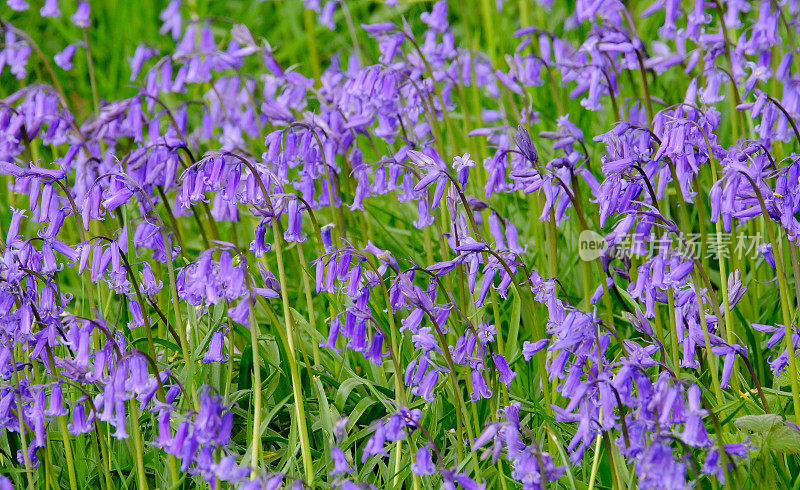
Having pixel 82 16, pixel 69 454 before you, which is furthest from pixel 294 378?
pixel 82 16

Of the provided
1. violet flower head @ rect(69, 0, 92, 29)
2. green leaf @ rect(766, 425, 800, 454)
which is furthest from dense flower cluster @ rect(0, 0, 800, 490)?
violet flower head @ rect(69, 0, 92, 29)

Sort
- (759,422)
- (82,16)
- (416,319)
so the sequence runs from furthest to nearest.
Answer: (82,16), (416,319), (759,422)

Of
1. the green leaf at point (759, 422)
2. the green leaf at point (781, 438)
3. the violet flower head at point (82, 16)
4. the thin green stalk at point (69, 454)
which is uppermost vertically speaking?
the violet flower head at point (82, 16)

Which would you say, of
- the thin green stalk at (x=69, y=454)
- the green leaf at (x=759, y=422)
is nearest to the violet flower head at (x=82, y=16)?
the thin green stalk at (x=69, y=454)

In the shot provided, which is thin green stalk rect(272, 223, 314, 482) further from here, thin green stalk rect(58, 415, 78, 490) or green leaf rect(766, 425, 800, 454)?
green leaf rect(766, 425, 800, 454)

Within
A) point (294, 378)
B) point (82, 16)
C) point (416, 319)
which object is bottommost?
point (294, 378)

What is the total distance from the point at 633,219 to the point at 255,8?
6208 mm

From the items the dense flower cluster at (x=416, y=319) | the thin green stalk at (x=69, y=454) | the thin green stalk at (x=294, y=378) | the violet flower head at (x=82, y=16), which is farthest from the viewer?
the violet flower head at (x=82, y=16)

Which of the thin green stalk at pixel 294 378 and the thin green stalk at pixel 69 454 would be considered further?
the thin green stalk at pixel 69 454

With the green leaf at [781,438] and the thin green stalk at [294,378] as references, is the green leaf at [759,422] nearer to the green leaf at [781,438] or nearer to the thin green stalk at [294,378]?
the green leaf at [781,438]

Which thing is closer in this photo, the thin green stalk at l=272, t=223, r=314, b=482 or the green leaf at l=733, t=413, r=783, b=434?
the green leaf at l=733, t=413, r=783, b=434

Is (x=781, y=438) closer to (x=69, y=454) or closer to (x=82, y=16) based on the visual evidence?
(x=69, y=454)

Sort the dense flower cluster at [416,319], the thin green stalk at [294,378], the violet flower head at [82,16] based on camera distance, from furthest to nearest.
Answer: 1. the violet flower head at [82,16]
2. the thin green stalk at [294,378]
3. the dense flower cluster at [416,319]

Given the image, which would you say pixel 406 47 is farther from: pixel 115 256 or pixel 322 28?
pixel 322 28
